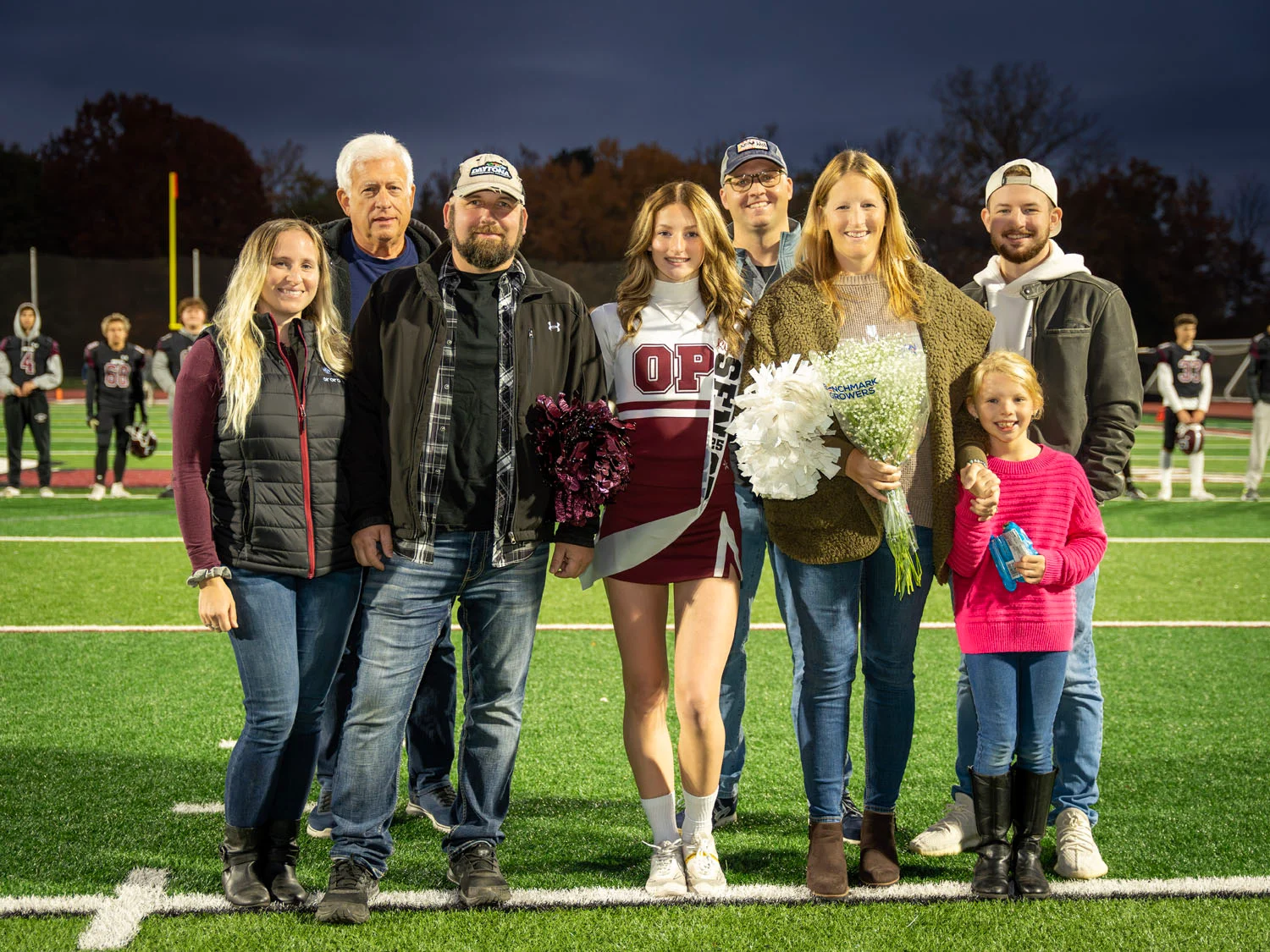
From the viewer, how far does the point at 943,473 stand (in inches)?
132

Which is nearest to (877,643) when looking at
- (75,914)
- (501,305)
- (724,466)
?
(724,466)

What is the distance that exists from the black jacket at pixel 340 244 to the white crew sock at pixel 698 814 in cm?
181

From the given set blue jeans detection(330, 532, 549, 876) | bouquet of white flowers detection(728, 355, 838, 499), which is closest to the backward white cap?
bouquet of white flowers detection(728, 355, 838, 499)

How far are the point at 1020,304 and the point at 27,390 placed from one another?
12.4m

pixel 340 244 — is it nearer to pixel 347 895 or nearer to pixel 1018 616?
pixel 347 895

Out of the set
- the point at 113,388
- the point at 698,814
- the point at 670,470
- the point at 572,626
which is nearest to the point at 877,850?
the point at 698,814

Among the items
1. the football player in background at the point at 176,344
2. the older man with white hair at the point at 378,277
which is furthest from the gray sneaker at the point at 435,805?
the football player in background at the point at 176,344

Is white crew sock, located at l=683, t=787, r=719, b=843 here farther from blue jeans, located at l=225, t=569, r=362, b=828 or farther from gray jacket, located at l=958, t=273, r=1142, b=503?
gray jacket, located at l=958, t=273, r=1142, b=503

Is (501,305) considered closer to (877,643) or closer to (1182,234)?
(877,643)

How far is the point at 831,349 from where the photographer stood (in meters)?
3.32

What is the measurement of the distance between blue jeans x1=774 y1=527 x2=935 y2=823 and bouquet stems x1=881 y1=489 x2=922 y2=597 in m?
0.08

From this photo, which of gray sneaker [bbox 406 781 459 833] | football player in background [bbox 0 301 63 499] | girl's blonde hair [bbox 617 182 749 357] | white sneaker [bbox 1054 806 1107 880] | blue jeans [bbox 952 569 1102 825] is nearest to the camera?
girl's blonde hair [bbox 617 182 749 357]

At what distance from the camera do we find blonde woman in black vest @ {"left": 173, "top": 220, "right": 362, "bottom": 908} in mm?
3121

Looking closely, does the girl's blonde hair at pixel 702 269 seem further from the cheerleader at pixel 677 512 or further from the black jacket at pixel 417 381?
the black jacket at pixel 417 381
